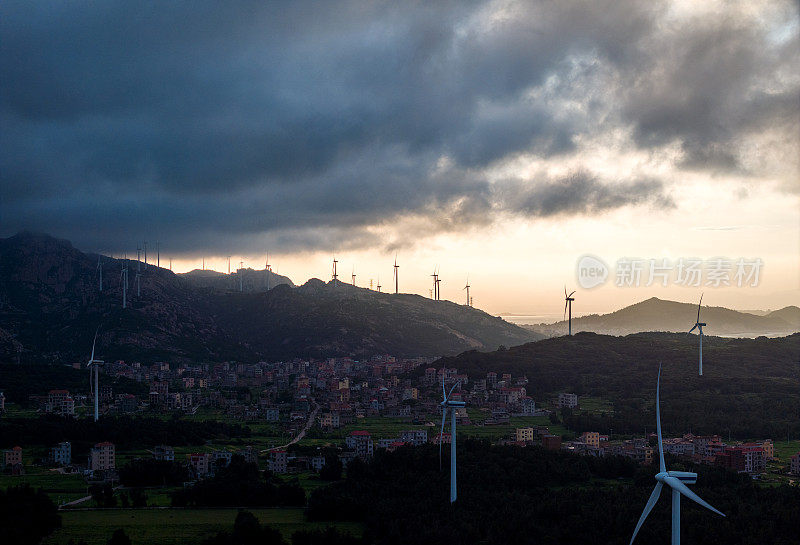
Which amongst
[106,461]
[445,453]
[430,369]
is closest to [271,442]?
[106,461]

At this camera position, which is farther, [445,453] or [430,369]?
[430,369]

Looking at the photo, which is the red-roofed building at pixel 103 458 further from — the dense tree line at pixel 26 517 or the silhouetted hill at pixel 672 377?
the silhouetted hill at pixel 672 377

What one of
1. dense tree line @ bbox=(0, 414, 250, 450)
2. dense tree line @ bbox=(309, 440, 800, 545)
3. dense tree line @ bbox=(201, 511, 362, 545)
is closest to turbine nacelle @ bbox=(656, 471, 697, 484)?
dense tree line @ bbox=(309, 440, 800, 545)

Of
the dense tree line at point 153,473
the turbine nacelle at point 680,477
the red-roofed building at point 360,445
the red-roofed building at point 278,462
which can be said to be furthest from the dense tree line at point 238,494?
the turbine nacelle at point 680,477

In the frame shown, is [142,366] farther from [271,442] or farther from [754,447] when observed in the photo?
[754,447]

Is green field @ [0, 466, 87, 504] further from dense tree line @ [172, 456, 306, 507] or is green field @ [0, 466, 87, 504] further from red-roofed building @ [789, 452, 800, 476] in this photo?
red-roofed building @ [789, 452, 800, 476]

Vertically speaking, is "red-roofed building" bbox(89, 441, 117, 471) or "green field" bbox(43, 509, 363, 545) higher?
"red-roofed building" bbox(89, 441, 117, 471)
